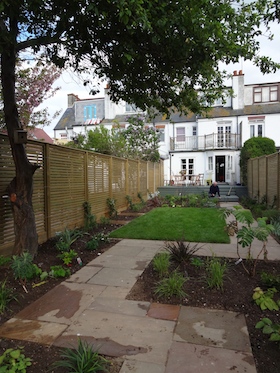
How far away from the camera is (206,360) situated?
7.57ft

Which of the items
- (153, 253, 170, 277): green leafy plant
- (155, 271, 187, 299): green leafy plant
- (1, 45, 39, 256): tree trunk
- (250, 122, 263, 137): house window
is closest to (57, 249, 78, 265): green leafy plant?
(1, 45, 39, 256): tree trunk

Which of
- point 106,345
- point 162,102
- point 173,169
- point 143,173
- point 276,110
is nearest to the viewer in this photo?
point 106,345

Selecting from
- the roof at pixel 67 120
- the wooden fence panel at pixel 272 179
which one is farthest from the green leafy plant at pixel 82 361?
the roof at pixel 67 120

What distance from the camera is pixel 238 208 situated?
4.14 metres

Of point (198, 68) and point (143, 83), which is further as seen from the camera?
point (143, 83)

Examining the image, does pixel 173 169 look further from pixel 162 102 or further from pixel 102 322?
pixel 102 322

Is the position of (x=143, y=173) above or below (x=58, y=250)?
above

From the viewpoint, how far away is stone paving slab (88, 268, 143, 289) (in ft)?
13.3

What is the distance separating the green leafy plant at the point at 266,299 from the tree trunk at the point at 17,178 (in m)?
3.52

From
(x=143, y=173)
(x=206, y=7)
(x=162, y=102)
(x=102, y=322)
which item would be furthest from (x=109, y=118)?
(x=102, y=322)

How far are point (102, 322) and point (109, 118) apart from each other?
86.9 ft

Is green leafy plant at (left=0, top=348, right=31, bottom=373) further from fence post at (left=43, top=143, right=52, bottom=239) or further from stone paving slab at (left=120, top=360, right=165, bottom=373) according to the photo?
fence post at (left=43, top=143, right=52, bottom=239)

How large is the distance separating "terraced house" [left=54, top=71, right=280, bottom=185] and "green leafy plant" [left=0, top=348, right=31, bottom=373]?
20.7 metres

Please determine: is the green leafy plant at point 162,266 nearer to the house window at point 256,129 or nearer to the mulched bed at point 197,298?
the mulched bed at point 197,298
